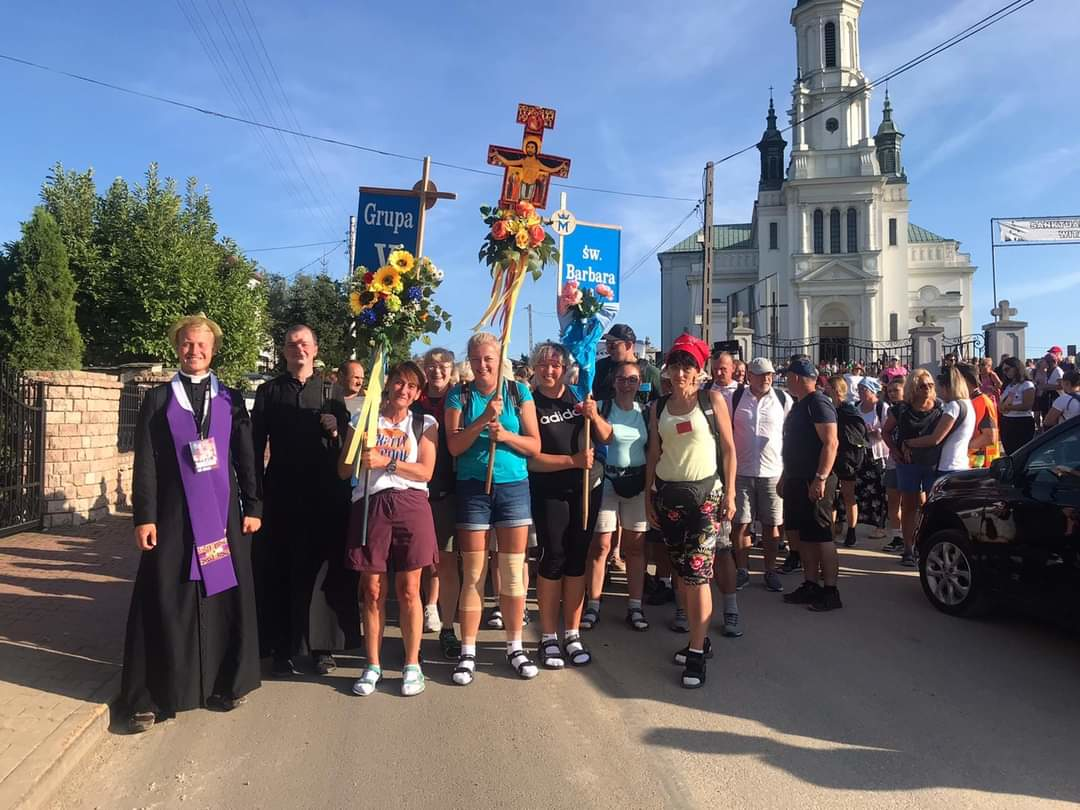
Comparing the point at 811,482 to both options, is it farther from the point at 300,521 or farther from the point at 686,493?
the point at 300,521

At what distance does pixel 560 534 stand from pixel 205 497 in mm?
2093

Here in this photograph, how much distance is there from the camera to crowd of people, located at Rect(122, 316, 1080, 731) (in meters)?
3.94

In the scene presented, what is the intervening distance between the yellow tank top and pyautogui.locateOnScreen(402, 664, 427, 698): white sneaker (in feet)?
6.22

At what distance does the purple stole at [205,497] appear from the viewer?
12.8 ft

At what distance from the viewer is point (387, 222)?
5957mm

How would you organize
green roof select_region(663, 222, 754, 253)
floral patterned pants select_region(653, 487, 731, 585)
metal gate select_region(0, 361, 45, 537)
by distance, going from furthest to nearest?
green roof select_region(663, 222, 754, 253), metal gate select_region(0, 361, 45, 537), floral patterned pants select_region(653, 487, 731, 585)

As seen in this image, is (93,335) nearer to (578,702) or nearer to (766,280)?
(578,702)

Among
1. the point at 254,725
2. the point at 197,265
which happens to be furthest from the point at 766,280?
the point at 254,725

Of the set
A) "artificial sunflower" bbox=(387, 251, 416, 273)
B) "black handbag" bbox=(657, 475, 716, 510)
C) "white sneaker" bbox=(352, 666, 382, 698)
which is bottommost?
"white sneaker" bbox=(352, 666, 382, 698)

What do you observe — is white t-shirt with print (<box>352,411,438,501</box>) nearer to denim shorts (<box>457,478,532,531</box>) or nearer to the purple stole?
denim shorts (<box>457,478,532,531</box>)

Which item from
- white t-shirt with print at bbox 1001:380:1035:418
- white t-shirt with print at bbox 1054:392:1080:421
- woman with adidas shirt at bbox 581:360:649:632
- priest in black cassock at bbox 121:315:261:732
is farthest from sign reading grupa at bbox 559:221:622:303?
white t-shirt with print at bbox 1001:380:1035:418

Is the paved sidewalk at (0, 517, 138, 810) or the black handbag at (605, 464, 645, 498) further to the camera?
the black handbag at (605, 464, 645, 498)

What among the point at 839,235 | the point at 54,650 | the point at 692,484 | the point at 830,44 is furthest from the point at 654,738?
the point at 830,44

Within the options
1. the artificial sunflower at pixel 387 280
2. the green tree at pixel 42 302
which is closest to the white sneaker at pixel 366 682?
the artificial sunflower at pixel 387 280
